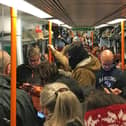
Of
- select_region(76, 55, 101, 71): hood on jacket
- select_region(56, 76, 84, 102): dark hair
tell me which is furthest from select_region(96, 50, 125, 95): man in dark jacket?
select_region(56, 76, 84, 102): dark hair

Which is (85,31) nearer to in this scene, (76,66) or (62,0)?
(76,66)

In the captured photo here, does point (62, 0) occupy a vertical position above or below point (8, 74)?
above

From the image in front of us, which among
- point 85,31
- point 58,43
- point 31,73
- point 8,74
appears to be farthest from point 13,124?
point 85,31

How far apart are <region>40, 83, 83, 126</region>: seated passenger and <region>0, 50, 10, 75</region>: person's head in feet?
3.76

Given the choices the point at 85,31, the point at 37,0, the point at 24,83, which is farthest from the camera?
the point at 85,31

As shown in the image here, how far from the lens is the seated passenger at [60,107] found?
91.4 inches

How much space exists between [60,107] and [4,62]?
53.5 inches

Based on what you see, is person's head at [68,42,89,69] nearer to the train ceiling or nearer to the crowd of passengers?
the crowd of passengers

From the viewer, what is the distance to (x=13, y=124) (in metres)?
3.14

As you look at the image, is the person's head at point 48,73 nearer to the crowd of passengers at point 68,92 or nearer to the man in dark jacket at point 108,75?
the crowd of passengers at point 68,92

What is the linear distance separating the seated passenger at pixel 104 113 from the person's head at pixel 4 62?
167 cm

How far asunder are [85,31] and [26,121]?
11.3 meters

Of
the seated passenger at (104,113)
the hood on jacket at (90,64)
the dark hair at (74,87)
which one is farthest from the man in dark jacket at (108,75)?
the seated passenger at (104,113)

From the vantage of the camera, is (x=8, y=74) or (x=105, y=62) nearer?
(x=8, y=74)
